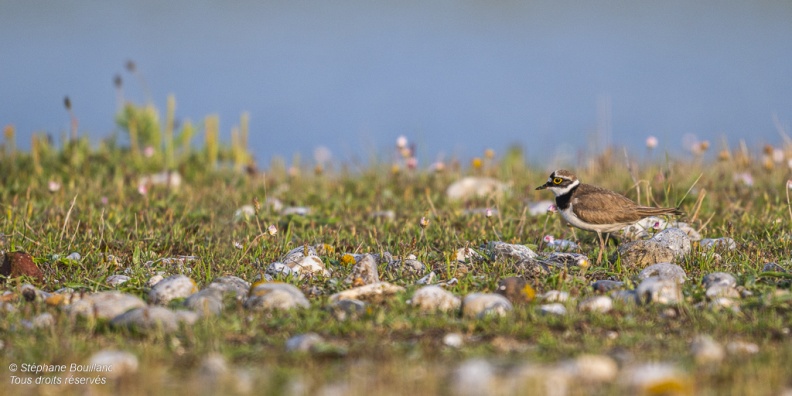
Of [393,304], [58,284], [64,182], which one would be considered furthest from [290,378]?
[64,182]

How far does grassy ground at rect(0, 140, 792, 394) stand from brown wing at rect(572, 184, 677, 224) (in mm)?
351

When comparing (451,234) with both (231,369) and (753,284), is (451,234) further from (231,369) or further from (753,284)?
(231,369)

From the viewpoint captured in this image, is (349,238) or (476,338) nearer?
(476,338)

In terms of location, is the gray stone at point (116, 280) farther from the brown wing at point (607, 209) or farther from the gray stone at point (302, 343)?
the brown wing at point (607, 209)

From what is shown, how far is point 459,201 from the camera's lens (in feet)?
29.7

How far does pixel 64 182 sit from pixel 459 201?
15.8 ft

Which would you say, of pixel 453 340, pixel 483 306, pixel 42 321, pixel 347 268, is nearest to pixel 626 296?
pixel 483 306

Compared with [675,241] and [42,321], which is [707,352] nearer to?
[675,241]

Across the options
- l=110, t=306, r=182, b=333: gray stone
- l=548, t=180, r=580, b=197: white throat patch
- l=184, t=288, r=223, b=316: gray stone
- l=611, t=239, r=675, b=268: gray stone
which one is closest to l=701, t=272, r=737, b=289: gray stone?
l=611, t=239, r=675, b=268: gray stone

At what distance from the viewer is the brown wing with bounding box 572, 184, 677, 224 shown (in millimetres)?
6344

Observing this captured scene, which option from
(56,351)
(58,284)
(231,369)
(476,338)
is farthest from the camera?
(58,284)

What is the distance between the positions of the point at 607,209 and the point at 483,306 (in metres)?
2.08

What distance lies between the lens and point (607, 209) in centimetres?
637

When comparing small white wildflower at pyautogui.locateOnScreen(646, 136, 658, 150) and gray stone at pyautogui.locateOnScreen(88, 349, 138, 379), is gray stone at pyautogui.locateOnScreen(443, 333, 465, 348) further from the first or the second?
small white wildflower at pyautogui.locateOnScreen(646, 136, 658, 150)
